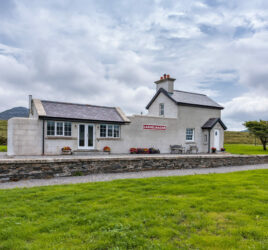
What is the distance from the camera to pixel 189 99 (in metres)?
27.6

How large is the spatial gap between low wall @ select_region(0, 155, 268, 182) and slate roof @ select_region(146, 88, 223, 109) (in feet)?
38.7

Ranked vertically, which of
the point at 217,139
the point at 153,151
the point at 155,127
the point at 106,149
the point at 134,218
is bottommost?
the point at 134,218

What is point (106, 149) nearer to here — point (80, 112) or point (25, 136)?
point (80, 112)

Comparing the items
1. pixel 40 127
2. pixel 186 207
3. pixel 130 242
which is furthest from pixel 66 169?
pixel 40 127

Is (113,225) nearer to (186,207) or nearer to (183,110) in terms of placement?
(186,207)

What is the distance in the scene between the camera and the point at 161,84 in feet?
90.9

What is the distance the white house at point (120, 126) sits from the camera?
59.9 feet

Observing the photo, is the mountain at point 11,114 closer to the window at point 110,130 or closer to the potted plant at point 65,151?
the window at point 110,130

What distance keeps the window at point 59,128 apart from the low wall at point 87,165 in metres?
8.87

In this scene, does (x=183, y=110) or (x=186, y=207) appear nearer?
(x=186, y=207)

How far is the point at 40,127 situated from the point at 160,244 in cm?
1651

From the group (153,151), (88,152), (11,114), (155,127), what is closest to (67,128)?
(88,152)

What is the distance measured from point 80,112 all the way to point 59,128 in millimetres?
2569

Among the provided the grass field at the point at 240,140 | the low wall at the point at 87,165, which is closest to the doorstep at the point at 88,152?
the low wall at the point at 87,165
